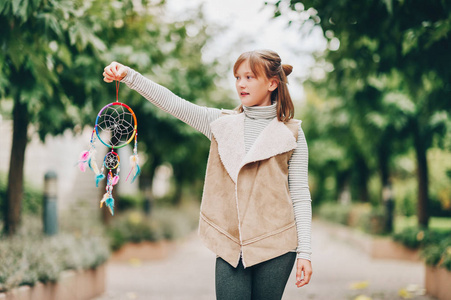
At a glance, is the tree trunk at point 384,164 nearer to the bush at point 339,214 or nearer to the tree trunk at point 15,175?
the bush at point 339,214

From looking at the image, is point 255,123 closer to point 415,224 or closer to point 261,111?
point 261,111

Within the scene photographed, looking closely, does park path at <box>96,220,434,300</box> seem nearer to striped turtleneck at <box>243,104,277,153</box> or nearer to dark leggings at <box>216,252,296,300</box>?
dark leggings at <box>216,252,296,300</box>

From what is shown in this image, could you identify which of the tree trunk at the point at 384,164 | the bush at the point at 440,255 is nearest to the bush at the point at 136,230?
the tree trunk at the point at 384,164

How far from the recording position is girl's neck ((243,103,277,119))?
264cm

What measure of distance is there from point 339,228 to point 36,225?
10.7 meters

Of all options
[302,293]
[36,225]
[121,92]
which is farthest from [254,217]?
[36,225]

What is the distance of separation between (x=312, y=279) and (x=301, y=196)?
5.93m

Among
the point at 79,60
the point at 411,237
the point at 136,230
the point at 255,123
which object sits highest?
the point at 79,60

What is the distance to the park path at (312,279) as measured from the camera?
6.64 metres

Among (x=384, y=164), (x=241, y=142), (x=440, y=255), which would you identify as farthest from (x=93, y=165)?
(x=384, y=164)

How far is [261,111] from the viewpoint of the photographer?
8.68 ft

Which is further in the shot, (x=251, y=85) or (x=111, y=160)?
(x=111, y=160)

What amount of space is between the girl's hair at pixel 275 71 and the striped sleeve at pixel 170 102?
281mm

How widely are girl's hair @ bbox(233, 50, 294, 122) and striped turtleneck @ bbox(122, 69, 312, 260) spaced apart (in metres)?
0.05
